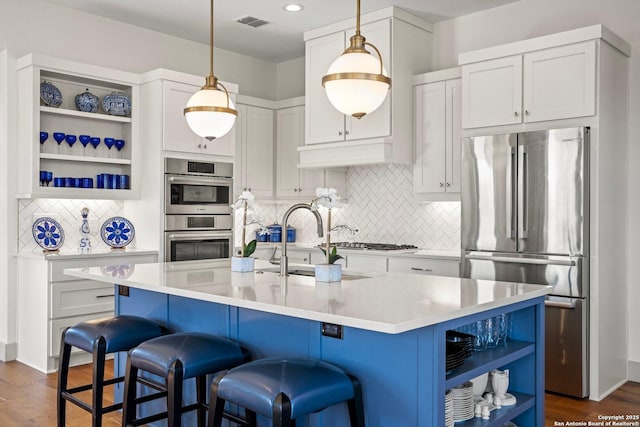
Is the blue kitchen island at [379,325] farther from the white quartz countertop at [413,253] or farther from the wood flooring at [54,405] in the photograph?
the white quartz countertop at [413,253]

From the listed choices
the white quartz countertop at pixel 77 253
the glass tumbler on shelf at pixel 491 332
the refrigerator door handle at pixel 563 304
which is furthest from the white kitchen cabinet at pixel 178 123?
the glass tumbler on shelf at pixel 491 332

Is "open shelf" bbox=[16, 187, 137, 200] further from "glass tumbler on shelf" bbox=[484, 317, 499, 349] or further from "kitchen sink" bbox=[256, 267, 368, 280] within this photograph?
"glass tumbler on shelf" bbox=[484, 317, 499, 349]

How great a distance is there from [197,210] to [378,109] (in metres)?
1.89

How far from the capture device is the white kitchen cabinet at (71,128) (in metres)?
4.61

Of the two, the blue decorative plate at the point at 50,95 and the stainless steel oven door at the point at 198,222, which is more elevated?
the blue decorative plate at the point at 50,95

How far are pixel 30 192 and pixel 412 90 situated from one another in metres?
3.25

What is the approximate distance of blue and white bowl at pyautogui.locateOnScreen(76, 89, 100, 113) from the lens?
16.6 ft

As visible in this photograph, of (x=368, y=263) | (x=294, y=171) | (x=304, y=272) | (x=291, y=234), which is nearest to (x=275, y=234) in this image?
(x=291, y=234)

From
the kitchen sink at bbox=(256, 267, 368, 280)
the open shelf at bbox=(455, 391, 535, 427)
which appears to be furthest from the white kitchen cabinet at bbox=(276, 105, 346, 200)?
the open shelf at bbox=(455, 391, 535, 427)

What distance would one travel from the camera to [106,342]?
2.86m

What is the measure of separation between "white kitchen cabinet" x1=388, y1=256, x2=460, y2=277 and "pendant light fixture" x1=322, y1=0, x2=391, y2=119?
2165mm

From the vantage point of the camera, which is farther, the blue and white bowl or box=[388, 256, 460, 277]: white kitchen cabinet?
the blue and white bowl

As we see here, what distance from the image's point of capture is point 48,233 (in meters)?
4.80

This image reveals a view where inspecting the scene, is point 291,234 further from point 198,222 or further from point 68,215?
point 68,215
